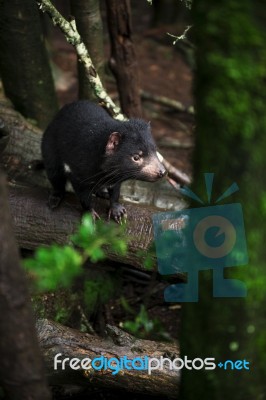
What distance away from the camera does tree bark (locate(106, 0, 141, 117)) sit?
5688 mm

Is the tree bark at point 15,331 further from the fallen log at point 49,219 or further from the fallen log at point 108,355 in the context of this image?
the fallen log at point 49,219

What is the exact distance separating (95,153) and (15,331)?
91.3 inches

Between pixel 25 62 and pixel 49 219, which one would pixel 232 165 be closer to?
pixel 49 219

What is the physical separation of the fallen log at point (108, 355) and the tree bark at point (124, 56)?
9.46 ft

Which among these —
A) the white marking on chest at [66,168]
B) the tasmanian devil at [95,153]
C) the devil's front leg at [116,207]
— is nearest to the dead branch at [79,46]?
the tasmanian devil at [95,153]

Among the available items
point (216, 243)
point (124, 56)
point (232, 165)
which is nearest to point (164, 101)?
point (124, 56)

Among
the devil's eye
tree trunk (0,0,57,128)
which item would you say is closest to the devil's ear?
the devil's eye

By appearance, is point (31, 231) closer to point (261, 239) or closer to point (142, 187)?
point (142, 187)

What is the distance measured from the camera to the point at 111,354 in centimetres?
→ 374

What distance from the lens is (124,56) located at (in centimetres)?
592

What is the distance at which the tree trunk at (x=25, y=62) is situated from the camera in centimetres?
546

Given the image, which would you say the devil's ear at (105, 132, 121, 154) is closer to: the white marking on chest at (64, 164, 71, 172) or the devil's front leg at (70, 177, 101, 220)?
the devil's front leg at (70, 177, 101, 220)

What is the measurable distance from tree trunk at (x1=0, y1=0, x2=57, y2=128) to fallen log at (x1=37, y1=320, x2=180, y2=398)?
8.66 feet

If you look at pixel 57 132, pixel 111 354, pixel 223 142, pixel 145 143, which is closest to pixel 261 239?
pixel 223 142
